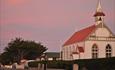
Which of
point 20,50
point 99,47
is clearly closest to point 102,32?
point 99,47

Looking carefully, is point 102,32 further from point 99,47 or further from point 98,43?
point 99,47

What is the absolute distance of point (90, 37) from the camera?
82.4 meters

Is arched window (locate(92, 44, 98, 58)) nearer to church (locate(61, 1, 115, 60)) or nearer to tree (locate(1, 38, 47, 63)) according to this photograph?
church (locate(61, 1, 115, 60))

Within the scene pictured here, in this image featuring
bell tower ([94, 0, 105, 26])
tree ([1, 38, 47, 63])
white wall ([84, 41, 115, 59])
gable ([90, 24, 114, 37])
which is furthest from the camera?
tree ([1, 38, 47, 63])

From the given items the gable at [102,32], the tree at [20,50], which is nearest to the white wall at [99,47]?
the gable at [102,32]

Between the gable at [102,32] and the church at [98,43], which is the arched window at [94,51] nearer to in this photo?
the church at [98,43]

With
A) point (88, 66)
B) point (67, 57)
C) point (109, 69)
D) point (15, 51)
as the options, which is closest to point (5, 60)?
point (15, 51)

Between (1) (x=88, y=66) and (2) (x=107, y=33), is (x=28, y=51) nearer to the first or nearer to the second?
(2) (x=107, y=33)

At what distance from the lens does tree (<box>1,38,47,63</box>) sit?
348ft

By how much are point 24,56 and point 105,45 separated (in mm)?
32509

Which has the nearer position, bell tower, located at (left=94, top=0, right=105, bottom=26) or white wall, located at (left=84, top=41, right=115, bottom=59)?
white wall, located at (left=84, top=41, right=115, bottom=59)

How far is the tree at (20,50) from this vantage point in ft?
348

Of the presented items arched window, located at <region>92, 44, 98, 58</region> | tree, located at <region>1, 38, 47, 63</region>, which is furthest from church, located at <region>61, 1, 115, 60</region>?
tree, located at <region>1, 38, 47, 63</region>

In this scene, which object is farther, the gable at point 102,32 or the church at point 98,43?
the gable at point 102,32
